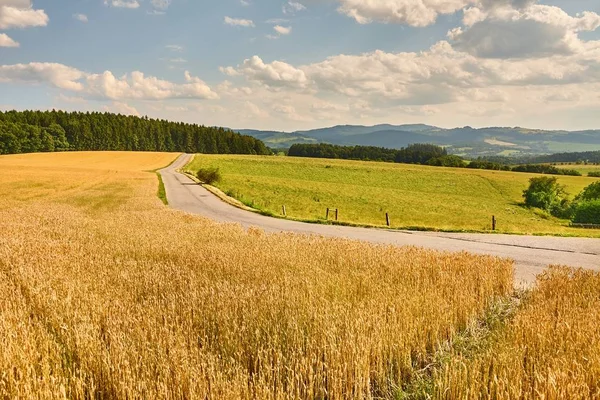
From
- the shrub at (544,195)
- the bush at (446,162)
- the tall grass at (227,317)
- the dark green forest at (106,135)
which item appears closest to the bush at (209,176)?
the tall grass at (227,317)

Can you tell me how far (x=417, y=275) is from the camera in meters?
10.5

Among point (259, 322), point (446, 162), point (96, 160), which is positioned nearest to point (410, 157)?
point (446, 162)

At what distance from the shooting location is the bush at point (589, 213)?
4297 cm

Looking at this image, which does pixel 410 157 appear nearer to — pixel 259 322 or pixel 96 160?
pixel 96 160

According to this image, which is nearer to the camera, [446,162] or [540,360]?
[540,360]

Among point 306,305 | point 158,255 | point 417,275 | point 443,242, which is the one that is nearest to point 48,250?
point 158,255

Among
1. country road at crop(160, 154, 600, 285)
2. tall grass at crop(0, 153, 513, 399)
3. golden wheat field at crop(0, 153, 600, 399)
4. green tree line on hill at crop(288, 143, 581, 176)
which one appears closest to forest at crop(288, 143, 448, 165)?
green tree line on hill at crop(288, 143, 581, 176)

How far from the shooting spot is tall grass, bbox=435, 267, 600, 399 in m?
4.80

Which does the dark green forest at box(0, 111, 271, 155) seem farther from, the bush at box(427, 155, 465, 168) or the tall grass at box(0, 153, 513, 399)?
the tall grass at box(0, 153, 513, 399)

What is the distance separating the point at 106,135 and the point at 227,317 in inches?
6596

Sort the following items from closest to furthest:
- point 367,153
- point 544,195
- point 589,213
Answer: point 589,213, point 544,195, point 367,153

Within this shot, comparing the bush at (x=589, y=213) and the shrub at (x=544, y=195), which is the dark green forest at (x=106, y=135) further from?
the bush at (x=589, y=213)

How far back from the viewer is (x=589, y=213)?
43.8m

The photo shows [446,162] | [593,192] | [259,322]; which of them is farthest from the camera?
[446,162]
